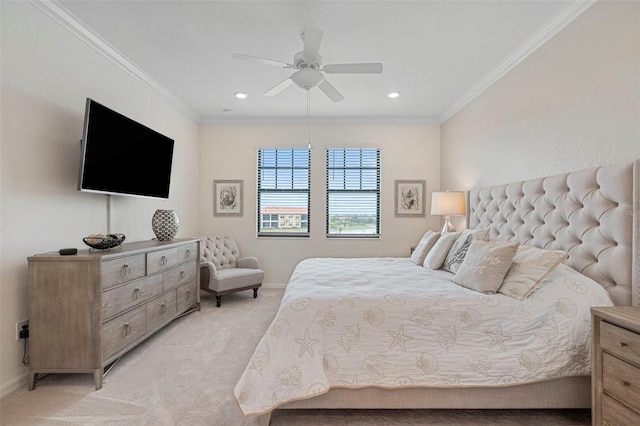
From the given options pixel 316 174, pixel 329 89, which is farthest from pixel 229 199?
pixel 329 89

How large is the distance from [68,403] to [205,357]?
0.91m

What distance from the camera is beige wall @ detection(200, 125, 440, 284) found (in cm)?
504

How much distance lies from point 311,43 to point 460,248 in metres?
2.13

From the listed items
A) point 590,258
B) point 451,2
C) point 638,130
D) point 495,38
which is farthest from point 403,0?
point 590,258

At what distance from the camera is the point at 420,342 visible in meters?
1.83

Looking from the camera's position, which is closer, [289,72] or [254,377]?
[254,377]

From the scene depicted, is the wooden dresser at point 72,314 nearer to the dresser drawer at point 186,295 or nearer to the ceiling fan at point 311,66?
the dresser drawer at point 186,295

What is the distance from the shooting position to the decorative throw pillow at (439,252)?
9.75ft

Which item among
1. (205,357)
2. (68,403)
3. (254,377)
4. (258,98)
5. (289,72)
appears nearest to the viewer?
(254,377)

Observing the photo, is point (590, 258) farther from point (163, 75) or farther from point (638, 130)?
point (163, 75)

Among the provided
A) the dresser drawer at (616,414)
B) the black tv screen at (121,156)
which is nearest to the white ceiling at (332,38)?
the black tv screen at (121,156)

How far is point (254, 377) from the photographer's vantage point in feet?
5.65

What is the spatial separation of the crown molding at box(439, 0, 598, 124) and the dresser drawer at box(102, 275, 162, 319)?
3939 millimetres

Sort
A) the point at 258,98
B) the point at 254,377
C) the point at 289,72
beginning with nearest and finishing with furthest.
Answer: the point at 254,377
the point at 289,72
the point at 258,98
